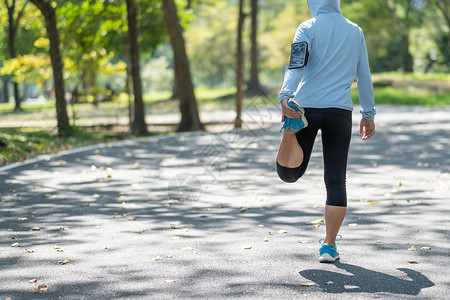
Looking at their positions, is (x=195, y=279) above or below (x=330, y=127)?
below

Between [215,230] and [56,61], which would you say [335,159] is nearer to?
[215,230]

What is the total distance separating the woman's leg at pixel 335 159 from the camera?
4.70 metres

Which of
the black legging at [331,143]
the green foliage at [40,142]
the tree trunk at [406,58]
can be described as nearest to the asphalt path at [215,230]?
the black legging at [331,143]

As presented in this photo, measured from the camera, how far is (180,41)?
19.5 m

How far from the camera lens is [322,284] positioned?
4375 mm

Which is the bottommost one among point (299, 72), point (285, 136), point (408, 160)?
point (408, 160)

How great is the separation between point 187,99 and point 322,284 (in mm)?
15751

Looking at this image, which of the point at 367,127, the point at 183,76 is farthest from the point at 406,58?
the point at 367,127

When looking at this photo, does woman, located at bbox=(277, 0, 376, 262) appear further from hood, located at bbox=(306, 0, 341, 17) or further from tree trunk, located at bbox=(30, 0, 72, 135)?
tree trunk, located at bbox=(30, 0, 72, 135)

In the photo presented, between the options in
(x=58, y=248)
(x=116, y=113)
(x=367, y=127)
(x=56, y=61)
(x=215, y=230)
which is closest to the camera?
(x=367, y=127)

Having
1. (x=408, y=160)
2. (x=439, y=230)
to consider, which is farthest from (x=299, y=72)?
(x=408, y=160)

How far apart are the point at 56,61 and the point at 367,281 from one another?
14.2 meters

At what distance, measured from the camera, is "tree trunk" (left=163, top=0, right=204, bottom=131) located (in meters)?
19.2

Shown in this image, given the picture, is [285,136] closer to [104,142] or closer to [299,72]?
[299,72]
